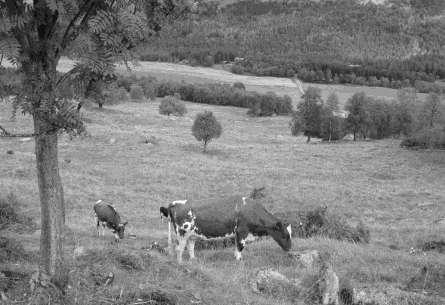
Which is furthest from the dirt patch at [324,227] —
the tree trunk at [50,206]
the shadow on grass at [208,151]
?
the shadow on grass at [208,151]

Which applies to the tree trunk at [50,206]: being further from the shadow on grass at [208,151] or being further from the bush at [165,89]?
the bush at [165,89]

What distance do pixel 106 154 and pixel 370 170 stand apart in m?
32.7

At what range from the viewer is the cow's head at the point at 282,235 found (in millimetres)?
15914

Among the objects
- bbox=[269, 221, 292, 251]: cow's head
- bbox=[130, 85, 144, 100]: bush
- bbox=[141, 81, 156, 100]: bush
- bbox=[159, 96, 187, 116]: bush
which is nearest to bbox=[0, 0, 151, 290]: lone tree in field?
bbox=[269, 221, 292, 251]: cow's head

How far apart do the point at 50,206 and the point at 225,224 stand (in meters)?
8.62

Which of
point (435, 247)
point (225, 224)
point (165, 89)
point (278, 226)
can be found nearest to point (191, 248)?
point (225, 224)

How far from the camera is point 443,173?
64.1 metres

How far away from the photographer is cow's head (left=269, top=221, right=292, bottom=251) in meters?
15.9

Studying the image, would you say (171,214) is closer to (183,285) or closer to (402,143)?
(183,285)

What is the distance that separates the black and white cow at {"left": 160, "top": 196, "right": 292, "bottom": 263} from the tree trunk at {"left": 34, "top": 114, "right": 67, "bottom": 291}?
7662 millimetres

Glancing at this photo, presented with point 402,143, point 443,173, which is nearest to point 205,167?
point 443,173

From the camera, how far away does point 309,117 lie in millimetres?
91312

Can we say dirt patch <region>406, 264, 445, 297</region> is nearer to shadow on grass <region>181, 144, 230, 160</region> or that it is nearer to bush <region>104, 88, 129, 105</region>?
bush <region>104, 88, 129, 105</region>

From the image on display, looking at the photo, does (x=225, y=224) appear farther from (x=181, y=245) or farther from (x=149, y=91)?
(x=149, y=91)
